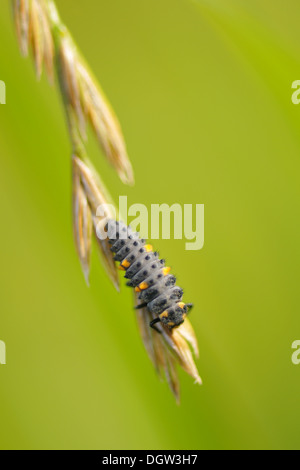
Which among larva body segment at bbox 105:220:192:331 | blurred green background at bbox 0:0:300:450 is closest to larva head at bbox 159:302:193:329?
larva body segment at bbox 105:220:192:331

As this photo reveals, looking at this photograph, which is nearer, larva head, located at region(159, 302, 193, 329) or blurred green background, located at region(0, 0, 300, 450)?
larva head, located at region(159, 302, 193, 329)

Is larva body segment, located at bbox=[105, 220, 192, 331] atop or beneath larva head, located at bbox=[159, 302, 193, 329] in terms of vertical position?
atop

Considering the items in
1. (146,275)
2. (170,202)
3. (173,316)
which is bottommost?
(173,316)

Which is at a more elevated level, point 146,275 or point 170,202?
point 170,202

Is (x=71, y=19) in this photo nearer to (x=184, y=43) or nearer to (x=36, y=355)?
(x=184, y=43)

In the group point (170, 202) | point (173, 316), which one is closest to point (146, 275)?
point (173, 316)

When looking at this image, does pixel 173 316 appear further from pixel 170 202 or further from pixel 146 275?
pixel 170 202

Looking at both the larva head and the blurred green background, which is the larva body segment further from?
the blurred green background

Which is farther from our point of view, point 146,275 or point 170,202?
point 170,202
